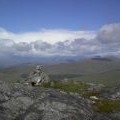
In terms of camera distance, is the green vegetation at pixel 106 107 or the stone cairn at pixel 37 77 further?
the stone cairn at pixel 37 77

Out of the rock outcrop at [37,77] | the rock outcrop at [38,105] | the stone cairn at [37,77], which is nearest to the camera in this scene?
the rock outcrop at [38,105]

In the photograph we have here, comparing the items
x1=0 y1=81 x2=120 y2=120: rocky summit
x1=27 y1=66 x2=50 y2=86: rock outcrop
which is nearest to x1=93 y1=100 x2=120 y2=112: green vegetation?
x1=0 y1=81 x2=120 y2=120: rocky summit

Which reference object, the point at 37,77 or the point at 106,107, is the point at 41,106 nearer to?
the point at 106,107

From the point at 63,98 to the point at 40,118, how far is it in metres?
6.01

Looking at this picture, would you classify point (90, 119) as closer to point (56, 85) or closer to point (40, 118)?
point (40, 118)

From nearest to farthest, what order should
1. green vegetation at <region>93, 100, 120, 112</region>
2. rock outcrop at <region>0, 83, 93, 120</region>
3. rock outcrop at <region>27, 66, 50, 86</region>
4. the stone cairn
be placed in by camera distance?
rock outcrop at <region>0, 83, 93, 120</region> < green vegetation at <region>93, 100, 120, 112</region> < rock outcrop at <region>27, 66, 50, 86</region> < the stone cairn

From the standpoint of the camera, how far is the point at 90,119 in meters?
37.5

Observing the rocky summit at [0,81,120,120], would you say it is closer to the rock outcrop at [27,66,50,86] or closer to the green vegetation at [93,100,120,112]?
the green vegetation at [93,100,120,112]

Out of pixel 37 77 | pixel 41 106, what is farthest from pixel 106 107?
pixel 37 77

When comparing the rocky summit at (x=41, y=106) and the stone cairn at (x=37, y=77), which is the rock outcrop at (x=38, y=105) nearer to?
the rocky summit at (x=41, y=106)

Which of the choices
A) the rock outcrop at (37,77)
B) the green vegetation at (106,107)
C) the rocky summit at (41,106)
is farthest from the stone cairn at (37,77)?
the rocky summit at (41,106)

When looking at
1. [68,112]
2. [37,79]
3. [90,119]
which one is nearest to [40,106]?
[68,112]

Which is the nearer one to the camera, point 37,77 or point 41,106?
point 41,106

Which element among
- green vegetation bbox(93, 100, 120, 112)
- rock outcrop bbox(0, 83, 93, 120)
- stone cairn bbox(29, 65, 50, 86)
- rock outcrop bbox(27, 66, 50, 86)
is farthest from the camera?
stone cairn bbox(29, 65, 50, 86)
